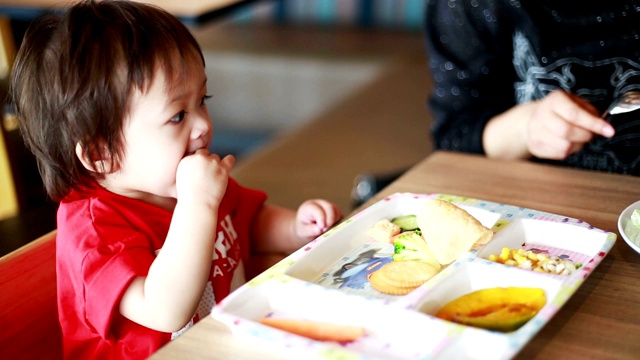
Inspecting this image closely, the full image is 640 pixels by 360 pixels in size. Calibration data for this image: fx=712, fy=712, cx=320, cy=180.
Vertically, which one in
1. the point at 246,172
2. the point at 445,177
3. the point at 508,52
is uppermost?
the point at 508,52

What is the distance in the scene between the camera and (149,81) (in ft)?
2.46

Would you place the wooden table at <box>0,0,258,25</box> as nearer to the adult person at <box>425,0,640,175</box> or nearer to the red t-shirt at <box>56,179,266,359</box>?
the adult person at <box>425,0,640,175</box>

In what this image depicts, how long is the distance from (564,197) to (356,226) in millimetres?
277

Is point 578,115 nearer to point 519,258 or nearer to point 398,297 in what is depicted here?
point 519,258

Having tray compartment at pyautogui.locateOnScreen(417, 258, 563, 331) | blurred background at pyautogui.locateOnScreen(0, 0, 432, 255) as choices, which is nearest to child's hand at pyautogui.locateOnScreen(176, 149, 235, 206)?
tray compartment at pyautogui.locateOnScreen(417, 258, 563, 331)

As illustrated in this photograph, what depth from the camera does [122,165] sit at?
0.79 metres

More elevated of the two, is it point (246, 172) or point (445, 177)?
point (445, 177)

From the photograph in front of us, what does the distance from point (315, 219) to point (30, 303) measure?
361 millimetres

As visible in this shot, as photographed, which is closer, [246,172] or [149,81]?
[149,81]

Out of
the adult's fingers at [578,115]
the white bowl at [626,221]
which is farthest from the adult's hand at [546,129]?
the white bowl at [626,221]

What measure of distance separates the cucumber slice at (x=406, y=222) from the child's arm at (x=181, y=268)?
200 mm

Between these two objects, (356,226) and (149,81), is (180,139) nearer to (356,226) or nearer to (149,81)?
(149,81)

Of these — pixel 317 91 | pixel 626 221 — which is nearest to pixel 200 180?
pixel 626 221

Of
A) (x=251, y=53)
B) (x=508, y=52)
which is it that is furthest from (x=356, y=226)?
(x=251, y=53)
